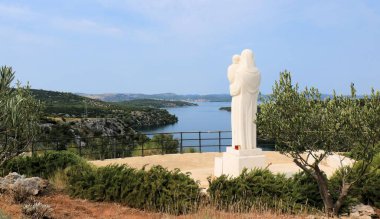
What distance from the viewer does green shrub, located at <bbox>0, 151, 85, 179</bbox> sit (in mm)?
12156

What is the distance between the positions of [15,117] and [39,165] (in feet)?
12.4

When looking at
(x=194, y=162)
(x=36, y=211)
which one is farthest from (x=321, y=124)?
(x=194, y=162)

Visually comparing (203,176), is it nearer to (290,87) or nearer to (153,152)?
(290,87)

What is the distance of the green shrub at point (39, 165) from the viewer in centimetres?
1216

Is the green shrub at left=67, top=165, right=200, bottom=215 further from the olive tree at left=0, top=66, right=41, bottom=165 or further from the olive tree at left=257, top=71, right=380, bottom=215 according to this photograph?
the olive tree at left=257, top=71, right=380, bottom=215

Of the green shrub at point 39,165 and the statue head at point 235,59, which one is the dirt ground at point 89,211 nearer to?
the green shrub at point 39,165

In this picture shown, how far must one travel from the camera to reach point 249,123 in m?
13.2

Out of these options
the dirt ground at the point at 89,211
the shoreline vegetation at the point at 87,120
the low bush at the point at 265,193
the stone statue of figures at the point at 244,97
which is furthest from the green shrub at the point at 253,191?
the shoreline vegetation at the point at 87,120

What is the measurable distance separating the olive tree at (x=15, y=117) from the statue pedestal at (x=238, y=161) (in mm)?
5398

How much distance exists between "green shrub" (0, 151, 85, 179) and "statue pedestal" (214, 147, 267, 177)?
4152mm

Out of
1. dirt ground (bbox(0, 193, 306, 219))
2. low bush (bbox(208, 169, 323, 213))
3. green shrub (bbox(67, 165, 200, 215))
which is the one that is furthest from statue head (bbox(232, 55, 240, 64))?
dirt ground (bbox(0, 193, 306, 219))

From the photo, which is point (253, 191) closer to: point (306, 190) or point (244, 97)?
point (306, 190)

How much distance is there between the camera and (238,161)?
12.7 metres

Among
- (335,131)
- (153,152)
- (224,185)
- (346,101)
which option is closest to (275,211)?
(224,185)
